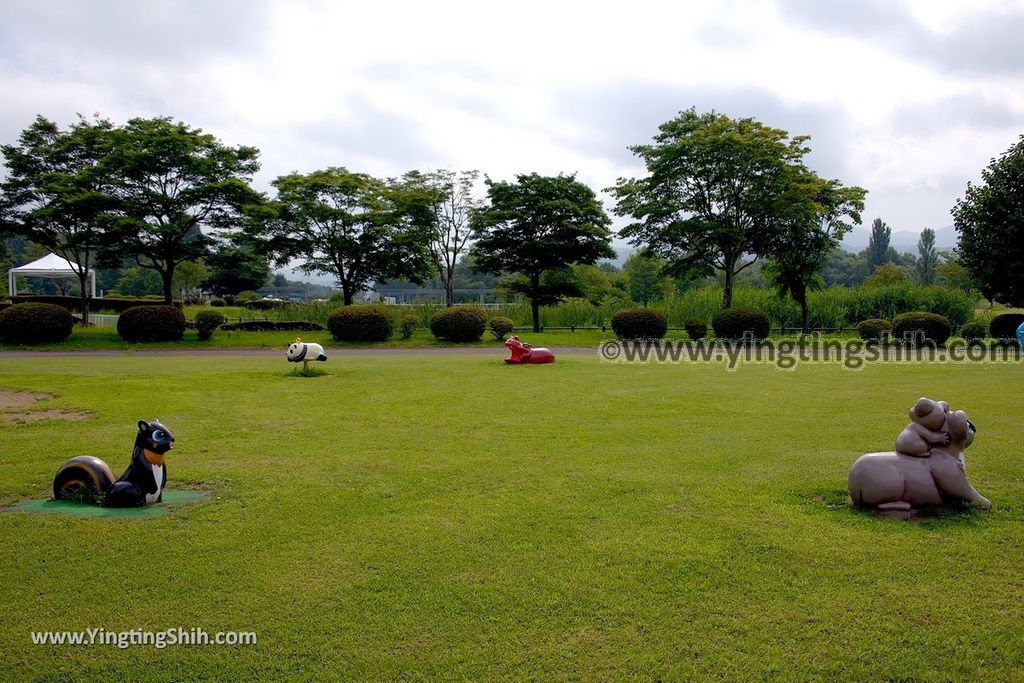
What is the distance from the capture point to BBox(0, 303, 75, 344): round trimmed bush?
20688 millimetres

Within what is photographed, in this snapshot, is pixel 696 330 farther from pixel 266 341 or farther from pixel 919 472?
pixel 919 472

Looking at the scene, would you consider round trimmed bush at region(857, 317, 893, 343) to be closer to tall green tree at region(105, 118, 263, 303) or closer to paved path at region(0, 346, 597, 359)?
paved path at region(0, 346, 597, 359)

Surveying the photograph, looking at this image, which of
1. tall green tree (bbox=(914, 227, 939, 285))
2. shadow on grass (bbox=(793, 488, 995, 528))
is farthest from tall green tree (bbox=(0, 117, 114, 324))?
tall green tree (bbox=(914, 227, 939, 285))

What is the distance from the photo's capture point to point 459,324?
78.2 ft

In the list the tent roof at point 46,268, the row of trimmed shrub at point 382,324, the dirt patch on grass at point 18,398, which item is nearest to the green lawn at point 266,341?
the row of trimmed shrub at point 382,324

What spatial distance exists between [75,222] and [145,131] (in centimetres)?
430

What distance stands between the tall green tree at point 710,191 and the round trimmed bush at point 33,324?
20.7 meters

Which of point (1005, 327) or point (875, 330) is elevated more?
point (1005, 327)

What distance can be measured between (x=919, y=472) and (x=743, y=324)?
19165 millimetres

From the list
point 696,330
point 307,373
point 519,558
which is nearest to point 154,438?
point 519,558

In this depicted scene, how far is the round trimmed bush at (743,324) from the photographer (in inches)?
910

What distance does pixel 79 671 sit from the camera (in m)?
2.88

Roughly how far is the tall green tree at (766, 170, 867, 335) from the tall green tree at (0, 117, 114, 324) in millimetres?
24528

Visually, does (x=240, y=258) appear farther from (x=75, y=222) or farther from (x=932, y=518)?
(x=932, y=518)
